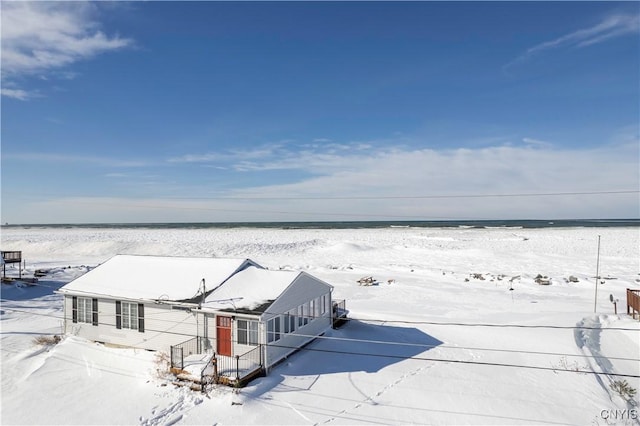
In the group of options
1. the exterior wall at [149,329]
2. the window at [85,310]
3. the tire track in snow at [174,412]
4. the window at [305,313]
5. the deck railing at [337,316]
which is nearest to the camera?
the tire track in snow at [174,412]

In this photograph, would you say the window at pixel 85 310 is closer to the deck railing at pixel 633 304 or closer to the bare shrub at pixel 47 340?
the bare shrub at pixel 47 340

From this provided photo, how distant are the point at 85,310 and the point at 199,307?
328 inches

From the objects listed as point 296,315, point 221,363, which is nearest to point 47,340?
point 221,363

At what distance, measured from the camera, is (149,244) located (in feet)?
250

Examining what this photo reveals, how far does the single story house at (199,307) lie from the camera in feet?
63.2

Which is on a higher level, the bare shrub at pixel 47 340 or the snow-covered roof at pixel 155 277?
the snow-covered roof at pixel 155 277

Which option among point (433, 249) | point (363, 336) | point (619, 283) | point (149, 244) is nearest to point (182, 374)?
point (363, 336)

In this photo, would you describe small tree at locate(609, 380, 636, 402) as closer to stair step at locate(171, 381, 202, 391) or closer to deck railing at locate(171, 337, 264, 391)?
deck railing at locate(171, 337, 264, 391)

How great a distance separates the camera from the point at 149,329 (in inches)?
845

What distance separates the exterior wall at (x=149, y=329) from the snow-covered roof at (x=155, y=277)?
68cm

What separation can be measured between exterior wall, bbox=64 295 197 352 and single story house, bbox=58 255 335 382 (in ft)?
0.16

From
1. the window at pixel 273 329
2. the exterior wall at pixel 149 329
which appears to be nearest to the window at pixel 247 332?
the window at pixel 273 329

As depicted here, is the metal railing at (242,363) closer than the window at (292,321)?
Yes

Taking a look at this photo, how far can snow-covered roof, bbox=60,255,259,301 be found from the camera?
852 inches
